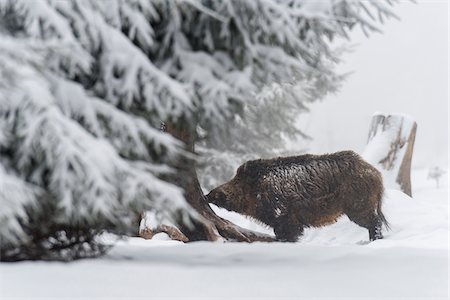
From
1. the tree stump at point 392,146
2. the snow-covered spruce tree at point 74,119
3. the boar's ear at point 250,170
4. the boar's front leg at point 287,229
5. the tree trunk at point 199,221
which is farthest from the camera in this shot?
the tree stump at point 392,146

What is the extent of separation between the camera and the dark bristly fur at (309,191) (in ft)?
26.5

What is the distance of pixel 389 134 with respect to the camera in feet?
41.6

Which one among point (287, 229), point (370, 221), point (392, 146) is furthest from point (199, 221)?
point (392, 146)

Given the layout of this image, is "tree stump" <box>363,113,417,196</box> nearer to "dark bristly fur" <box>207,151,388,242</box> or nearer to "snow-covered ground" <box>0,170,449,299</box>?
"dark bristly fur" <box>207,151,388,242</box>

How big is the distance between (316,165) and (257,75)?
173 inches

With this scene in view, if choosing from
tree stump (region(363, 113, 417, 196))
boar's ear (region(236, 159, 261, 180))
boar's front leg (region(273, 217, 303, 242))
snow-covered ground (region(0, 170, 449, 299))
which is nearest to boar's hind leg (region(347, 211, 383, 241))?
boar's front leg (region(273, 217, 303, 242))

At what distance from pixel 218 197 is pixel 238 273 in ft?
17.0

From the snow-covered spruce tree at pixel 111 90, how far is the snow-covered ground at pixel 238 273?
26cm

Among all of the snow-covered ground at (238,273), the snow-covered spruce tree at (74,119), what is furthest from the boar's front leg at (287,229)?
the snow-covered spruce tree at (74,119)

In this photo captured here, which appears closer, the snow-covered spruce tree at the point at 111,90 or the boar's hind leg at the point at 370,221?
the snow-covered spruce tree at the point at 111,90

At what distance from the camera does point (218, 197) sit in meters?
8.59

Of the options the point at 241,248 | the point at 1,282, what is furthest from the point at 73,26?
the point at 241,248

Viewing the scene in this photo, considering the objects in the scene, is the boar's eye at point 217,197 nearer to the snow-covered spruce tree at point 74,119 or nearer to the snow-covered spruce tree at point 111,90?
the snow-covered spruce tree at point 111,90

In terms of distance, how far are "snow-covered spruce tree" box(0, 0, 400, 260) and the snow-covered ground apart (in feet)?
0.86
